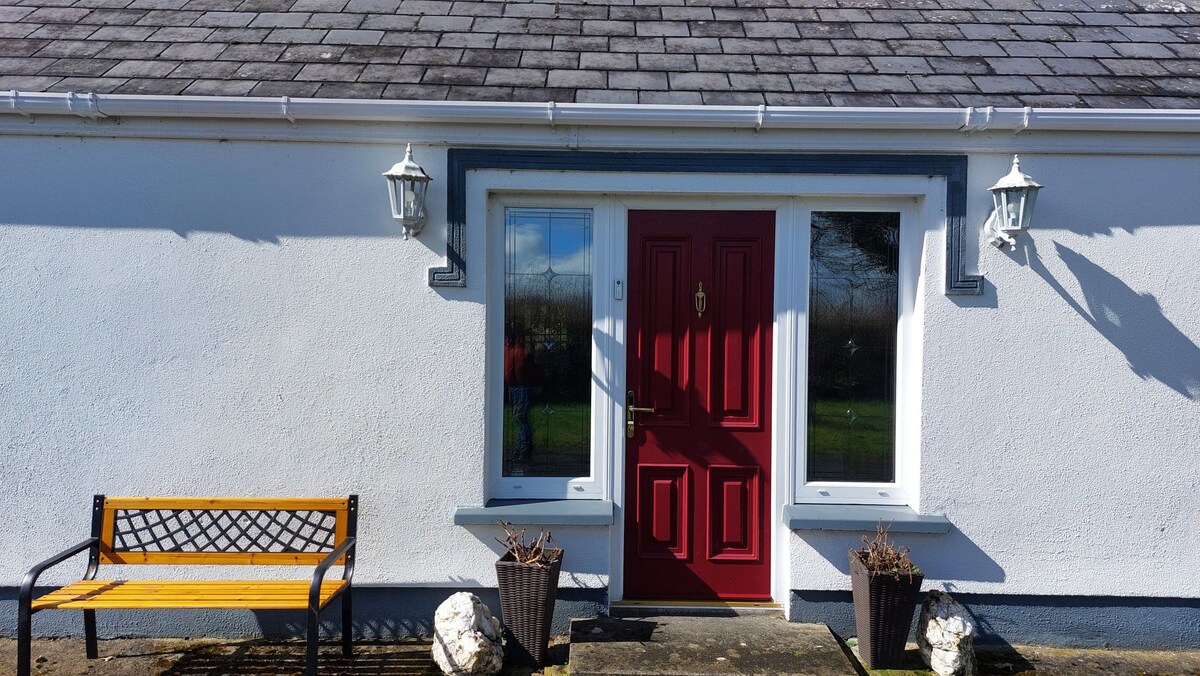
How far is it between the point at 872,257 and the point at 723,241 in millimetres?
873

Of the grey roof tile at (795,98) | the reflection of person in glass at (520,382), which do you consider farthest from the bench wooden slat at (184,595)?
the grey roof tile at (795,98)

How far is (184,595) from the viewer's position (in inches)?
138

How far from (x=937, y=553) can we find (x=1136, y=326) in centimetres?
167

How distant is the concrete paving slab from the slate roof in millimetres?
2889

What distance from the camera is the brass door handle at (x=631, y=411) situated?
13.8 feet

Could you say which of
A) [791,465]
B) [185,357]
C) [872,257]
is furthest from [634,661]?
[185,357]

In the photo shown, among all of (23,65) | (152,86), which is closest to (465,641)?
(152,86)

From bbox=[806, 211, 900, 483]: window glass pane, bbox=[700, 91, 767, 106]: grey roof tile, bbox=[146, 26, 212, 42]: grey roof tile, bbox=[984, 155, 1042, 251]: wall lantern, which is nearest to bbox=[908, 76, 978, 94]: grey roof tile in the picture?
bbox=[984, 155, 1042, 251]: wall lantern

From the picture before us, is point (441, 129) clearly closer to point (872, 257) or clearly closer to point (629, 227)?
point (629, 227)

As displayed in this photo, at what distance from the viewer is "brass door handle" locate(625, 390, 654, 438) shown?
421cm

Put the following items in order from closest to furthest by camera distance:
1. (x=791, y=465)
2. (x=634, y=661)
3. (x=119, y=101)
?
(x=634, y=661) → (x=119, y=101) → (x=791, y=465)

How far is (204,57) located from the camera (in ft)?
14.1

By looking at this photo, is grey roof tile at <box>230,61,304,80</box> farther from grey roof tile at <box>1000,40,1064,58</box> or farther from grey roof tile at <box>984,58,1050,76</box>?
grey roof tile at <box>1000,40,1064,58</box>

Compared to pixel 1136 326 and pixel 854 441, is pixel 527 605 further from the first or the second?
pixel 1136 326
